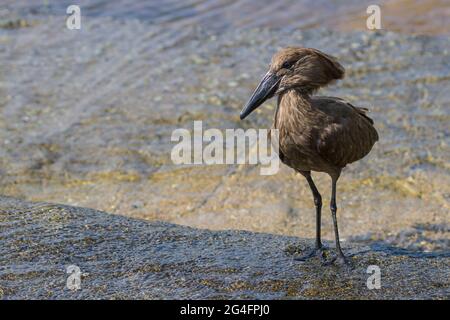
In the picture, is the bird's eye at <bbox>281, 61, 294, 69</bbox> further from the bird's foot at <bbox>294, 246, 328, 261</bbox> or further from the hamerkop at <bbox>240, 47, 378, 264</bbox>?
the bird's foot at <bbox>294, 246, 328, 261</bbox>

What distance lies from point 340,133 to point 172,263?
3.97ft

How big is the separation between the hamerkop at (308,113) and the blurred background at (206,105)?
210 cm

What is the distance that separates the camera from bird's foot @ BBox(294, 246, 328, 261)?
4.71 m

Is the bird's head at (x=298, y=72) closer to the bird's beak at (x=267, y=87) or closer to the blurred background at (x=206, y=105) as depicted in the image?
the bird's beak at (x=267, y=87)

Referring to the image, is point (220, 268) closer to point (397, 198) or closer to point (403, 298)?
point (403, 298)

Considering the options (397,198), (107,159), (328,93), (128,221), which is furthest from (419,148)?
(128,221)

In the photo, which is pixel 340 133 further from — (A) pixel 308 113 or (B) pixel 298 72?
(B) pixel 298 72

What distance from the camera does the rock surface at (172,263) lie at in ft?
13.9

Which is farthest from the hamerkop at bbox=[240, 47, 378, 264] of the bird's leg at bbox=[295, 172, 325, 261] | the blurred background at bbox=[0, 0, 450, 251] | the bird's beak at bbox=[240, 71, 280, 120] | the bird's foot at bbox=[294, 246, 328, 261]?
the blurred background at bbox=[0, 0, 450, 251]

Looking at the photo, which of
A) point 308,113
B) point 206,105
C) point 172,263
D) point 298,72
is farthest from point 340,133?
point 206,105

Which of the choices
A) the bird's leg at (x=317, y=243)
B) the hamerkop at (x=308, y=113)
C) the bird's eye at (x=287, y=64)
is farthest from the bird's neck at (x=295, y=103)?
the bird's leg at (x=317, y=243)

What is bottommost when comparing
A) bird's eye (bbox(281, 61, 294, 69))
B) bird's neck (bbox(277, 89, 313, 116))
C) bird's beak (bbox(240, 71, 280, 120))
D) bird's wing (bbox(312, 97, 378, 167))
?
bird's wing (bbox(312, 97, 378, 167))

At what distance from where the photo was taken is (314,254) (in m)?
4.77
